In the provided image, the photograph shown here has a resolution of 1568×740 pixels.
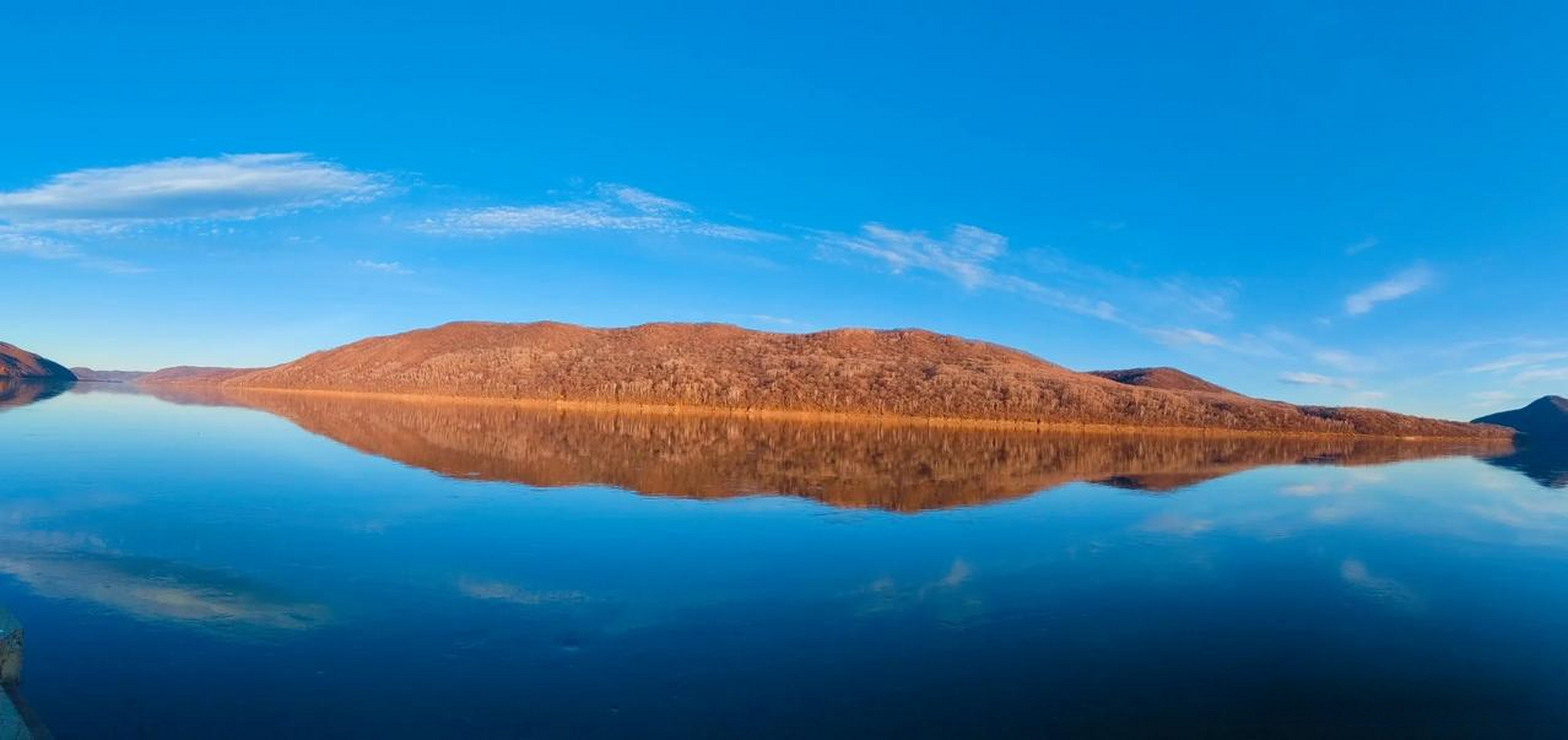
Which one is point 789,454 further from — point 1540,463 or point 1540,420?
point 1540,420

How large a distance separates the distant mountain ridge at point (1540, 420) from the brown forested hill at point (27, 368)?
253 meters

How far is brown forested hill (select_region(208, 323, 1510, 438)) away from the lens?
92375 millimetres

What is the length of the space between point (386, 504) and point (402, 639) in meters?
9.95

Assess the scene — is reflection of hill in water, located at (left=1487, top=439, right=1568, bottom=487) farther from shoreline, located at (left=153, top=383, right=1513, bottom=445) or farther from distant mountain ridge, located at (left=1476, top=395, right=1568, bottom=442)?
distant mountain ridge, located at (left=1476, top=395, right=1568, bottom=442)

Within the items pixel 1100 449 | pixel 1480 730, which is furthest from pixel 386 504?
pixel 1100 449

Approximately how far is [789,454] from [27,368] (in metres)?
207

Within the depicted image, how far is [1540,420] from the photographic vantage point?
419 feet

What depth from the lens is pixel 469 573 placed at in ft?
37.8

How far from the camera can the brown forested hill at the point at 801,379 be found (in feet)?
303

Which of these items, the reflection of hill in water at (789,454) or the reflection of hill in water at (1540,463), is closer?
the reflection of hill in water at (789,454)

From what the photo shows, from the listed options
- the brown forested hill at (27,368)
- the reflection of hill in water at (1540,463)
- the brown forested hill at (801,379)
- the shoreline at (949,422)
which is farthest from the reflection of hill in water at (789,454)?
the brown forested hill at (27,368)

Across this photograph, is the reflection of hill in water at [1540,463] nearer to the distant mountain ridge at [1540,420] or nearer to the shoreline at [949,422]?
the shoreline at [949,422]

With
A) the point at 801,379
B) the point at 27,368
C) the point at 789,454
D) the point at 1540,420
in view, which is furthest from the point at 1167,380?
the point at 27,368

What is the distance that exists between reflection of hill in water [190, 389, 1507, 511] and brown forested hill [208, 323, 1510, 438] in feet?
63.9
